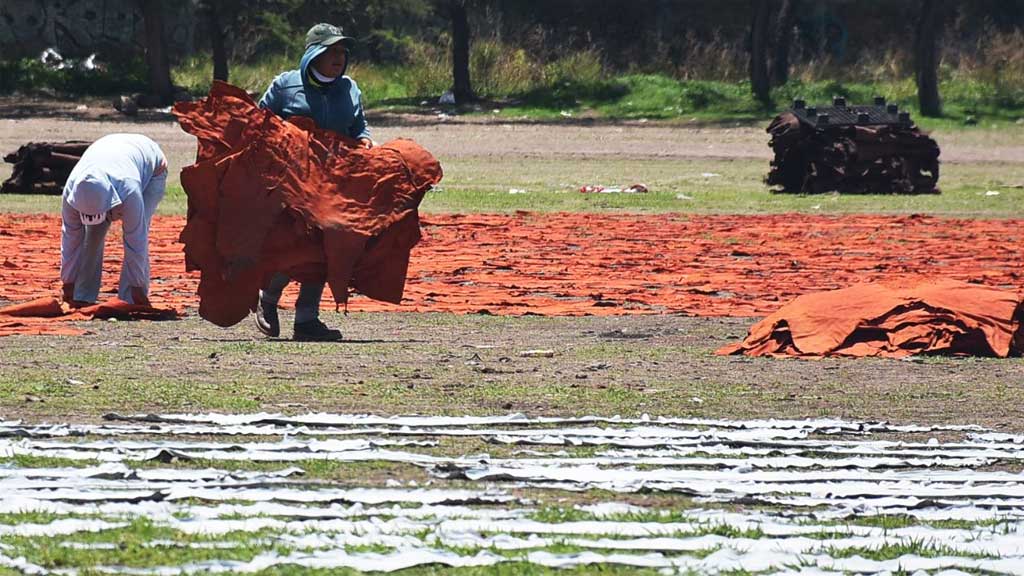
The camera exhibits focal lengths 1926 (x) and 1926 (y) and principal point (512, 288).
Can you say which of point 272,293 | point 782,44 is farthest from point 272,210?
point 782,44

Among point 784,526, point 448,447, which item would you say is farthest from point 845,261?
point 784,526

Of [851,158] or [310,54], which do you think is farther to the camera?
[851,158]

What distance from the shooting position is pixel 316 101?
11.1m

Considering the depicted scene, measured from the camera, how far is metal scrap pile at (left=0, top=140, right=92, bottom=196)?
86.2 feet

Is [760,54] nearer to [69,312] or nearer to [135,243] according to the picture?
[135,243]

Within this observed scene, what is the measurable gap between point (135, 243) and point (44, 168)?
14.7m

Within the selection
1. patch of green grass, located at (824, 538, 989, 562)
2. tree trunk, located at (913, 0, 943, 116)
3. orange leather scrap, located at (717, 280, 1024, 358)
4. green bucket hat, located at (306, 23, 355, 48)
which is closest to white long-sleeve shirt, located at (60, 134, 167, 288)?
green bucket hat, located at (306, 23, 355, 48)

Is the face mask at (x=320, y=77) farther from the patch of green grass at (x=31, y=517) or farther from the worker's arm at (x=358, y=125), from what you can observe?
the patch of green grass at (x=31, y=517)

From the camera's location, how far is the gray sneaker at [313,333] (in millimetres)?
11172

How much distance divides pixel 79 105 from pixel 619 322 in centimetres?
3494

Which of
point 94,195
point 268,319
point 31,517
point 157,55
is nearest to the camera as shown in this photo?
point 31,517

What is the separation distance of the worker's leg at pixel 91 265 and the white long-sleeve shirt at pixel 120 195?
52 millimetres

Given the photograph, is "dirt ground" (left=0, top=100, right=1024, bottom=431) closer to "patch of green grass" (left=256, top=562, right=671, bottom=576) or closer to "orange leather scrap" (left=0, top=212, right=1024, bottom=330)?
"orange leather scrap" (left=0, top=212, right=1024, bottom=330)

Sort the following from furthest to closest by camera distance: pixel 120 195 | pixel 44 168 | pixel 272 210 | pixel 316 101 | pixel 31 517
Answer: pixel 44 168 → pixel 120 195 → pixel 316 101 → pixel 272 210 → pixel 31 517
